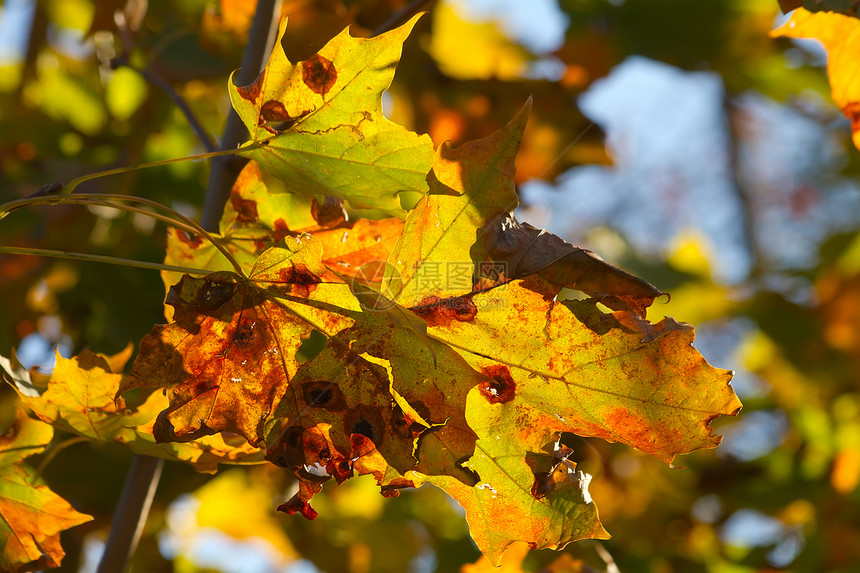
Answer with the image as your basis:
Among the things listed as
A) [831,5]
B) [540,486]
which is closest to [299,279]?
[540,486]

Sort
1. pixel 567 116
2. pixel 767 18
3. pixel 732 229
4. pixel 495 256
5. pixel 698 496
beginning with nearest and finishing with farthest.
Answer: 1. pixel 495 256
2. pixel 567 116
3. pixel 767 18
4. pixel 698 496
5. pixel 732 229

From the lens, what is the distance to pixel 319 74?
2.22ft

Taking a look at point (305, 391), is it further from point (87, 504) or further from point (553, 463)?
point (87, 504)

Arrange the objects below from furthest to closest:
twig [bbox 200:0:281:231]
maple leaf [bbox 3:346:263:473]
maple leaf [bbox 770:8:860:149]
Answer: twig [bbox 200:0:281:231] < maple leaf [bbox 770:8:860:149] < maple leaf [bbox 3:346:263:473]

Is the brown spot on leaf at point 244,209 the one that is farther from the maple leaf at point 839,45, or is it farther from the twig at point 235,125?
the maple leaf at point 839,45

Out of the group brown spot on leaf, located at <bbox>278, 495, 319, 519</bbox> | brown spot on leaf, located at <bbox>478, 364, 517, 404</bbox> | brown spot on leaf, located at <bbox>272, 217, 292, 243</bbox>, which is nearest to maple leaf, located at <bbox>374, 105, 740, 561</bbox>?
brown spot on leaf, located at <bbox>478, 364, 517, 404</bbox>

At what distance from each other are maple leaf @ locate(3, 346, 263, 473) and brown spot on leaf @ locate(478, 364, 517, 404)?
10.1 inches

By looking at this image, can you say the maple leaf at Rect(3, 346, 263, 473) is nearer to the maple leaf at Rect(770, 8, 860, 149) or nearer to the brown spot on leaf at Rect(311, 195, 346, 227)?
the brown spot on leaf at Rect(311, 195, 346, 227)

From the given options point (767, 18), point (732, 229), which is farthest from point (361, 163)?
point (732, 229)

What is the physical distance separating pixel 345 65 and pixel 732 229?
28.0 feet

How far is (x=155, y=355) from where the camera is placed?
2.16 ft

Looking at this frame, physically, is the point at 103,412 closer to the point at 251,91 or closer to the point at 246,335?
the point at 246,335

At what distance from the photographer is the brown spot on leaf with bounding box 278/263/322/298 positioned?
2.19 ft

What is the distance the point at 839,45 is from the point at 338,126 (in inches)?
24.4
